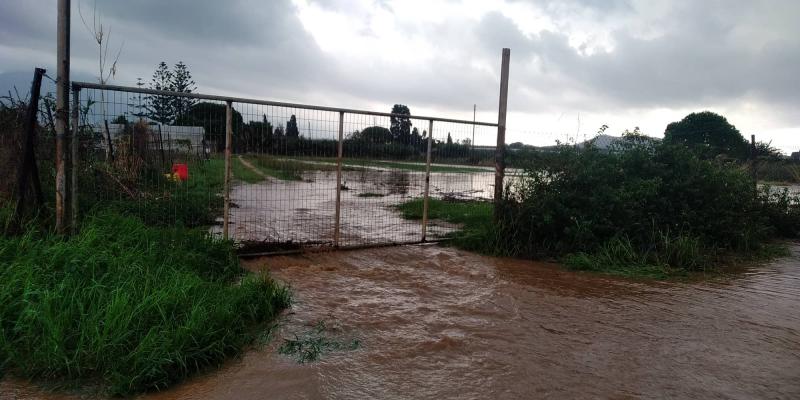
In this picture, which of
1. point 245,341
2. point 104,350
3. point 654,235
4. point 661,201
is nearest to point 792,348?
point 654,235

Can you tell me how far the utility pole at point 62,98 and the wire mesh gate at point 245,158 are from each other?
0.39 ft

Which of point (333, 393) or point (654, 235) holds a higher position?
point (654, 235)

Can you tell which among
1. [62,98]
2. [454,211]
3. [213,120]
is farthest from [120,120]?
[454,211]

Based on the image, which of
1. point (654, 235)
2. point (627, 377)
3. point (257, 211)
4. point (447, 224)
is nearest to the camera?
point (627, 377)

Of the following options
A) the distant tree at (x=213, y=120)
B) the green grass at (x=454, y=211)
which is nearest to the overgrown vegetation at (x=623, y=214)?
the green grass at (x=454, y=211)

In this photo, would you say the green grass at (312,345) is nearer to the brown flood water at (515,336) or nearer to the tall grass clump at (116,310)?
the brown flood water at (515,336)

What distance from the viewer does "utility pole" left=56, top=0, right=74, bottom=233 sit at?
5.73m

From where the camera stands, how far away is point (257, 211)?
11.8 meters

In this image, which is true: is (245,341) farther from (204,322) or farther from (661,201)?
(661,201)

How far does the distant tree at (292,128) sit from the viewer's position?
7.04 meters

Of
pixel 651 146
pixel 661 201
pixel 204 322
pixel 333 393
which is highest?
pixel 651 146

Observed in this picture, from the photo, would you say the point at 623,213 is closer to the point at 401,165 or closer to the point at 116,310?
the point at 401,165

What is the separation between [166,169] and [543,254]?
18.8ft

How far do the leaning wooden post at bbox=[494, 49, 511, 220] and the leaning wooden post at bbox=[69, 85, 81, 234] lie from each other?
595 centimetres
